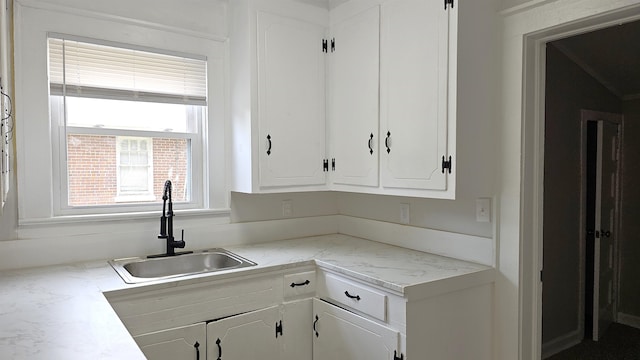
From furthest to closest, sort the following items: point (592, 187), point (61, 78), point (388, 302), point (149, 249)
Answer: point (592, 187), point (149, 249), point (61, 78), point (388, 302)

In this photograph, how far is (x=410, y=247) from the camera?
8.77 feet

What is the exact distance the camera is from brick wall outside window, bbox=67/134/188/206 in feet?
7.75

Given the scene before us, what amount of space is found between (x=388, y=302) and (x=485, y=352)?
671 millimetres

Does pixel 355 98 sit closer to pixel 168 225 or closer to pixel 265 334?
pixel 168 225

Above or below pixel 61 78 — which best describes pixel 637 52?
above

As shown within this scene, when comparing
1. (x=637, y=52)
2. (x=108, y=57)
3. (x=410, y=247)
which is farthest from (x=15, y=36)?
(x=637, y=52)

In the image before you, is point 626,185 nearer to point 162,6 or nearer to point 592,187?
point 592,187

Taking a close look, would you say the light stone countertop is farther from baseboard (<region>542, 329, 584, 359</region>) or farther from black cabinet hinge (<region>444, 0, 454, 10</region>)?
baseboard (<region>542, 329, 584, 359</region>)

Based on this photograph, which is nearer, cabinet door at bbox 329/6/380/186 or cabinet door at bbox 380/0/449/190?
cabinet door at bbox 380/0/449/190

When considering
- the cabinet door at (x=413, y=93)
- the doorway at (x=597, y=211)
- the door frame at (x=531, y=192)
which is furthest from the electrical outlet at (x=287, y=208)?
the doorway at (x=597, y=211)

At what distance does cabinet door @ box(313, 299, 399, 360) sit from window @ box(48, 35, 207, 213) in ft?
3.62

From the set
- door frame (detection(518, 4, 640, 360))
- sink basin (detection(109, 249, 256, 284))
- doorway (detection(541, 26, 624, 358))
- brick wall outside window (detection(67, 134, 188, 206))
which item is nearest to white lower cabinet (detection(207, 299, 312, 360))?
sink basin (detection(109, 249, 256, 284))

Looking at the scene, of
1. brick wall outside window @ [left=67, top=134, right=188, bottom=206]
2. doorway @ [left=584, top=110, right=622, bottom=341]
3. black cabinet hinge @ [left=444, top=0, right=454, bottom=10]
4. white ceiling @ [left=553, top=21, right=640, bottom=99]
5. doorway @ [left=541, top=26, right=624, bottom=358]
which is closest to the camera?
black cabinet hinge @ [left=444, top=0, right=454, bottom=10]

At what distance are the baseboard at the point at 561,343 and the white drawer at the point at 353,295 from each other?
1902 millimetres
